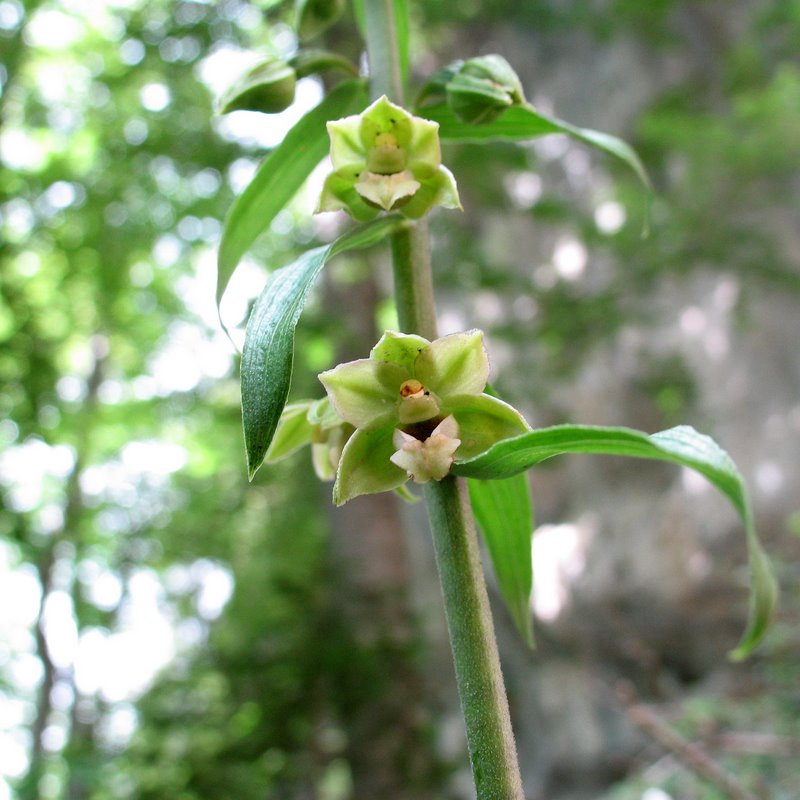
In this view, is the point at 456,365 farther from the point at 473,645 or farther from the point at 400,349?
the point at 473,645

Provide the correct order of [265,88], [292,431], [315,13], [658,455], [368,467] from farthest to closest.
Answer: [315,13] < [265,88] < [292,431] < [368,467] < [658,455]

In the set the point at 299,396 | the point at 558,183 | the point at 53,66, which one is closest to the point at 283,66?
the point at 299,396

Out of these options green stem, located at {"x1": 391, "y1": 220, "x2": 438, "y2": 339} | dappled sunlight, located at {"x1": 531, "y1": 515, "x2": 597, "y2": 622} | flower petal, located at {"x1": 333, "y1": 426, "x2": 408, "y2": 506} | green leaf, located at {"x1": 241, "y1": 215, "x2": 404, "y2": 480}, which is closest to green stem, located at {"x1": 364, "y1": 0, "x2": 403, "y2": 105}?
green stem, located at {"x1": 391, "y1": 220, "x2": 438, "y2": 339}

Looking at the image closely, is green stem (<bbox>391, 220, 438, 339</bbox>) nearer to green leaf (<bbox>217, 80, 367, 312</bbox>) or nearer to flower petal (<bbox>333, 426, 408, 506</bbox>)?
flower petal (<bbox>333, 426, 408, 506</bbox>)

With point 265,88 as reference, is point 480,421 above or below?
below

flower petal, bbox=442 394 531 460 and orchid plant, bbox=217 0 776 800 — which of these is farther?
flower petal, bbox=442 394 531 460

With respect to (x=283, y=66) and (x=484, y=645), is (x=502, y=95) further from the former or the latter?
(x=484, y=645)

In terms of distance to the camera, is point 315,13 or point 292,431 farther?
point 315,13

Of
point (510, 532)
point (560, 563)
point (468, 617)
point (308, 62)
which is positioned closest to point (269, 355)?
point (468, 617)
